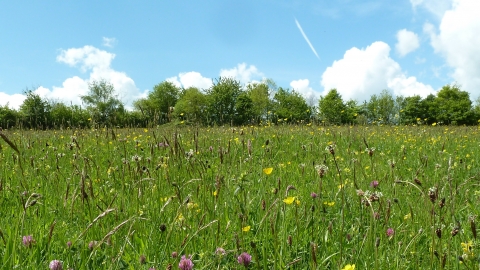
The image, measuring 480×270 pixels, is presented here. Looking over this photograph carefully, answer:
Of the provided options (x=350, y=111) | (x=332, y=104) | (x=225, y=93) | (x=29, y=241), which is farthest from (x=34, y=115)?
(x=350, y=111)

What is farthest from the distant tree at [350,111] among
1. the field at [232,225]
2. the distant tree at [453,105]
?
the field at [232,225]

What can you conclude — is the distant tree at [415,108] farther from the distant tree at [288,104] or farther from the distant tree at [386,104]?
the distant tree at [288,104]

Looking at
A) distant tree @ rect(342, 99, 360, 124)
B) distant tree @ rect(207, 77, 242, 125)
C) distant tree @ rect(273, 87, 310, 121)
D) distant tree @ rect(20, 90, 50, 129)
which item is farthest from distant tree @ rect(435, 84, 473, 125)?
distant tree @ rect(20, 90, 50, 129)

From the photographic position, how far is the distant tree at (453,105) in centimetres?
5403

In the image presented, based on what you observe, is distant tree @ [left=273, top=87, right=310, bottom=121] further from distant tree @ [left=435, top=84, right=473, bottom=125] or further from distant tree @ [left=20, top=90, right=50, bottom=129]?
distant tree @ [left=20, top=90, right=50, bottom=129]

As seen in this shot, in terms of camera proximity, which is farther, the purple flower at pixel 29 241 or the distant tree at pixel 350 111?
the distant tree at pixel 350 111

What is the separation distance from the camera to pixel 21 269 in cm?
152

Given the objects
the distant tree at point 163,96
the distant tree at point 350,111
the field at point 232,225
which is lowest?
the field at point 232,225

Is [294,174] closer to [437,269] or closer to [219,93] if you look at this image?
[437,269]

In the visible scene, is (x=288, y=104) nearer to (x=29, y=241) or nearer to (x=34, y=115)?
(x=34, y=115)

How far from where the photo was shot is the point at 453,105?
56.2m

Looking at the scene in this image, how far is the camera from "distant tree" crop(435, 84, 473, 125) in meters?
54.0

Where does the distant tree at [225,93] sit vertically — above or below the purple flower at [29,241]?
above

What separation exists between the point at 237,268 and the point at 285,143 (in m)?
5.11
